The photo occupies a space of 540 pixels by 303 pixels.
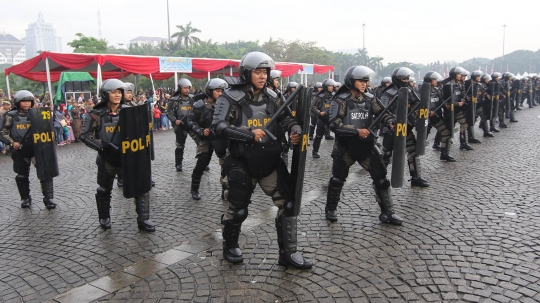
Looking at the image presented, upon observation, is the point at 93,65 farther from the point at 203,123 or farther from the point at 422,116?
Answer: the point at 422,116

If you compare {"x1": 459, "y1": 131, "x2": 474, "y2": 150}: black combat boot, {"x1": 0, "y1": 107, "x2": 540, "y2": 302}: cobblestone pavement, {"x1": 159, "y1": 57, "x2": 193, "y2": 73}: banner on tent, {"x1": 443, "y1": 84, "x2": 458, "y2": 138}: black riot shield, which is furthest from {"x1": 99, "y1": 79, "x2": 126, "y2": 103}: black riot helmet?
{"x1": 159, "y1": 57, "x2": 193, "y2": 73}: banner on tent

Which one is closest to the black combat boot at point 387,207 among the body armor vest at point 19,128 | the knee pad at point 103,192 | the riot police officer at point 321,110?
the knee pad at point 103,192

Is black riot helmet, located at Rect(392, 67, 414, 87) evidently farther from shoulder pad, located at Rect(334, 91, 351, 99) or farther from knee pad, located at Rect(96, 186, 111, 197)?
knee pad, located at Rect(96, 186, 111, 197)

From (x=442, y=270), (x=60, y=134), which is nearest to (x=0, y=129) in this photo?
(x=442, y=270)

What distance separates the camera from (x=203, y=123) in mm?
7160

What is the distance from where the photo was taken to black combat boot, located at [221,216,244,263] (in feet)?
13.7

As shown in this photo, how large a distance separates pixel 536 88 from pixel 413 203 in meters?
23.9

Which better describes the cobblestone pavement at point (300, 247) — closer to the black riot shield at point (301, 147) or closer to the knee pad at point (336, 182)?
the knee pad at point (336, 182)

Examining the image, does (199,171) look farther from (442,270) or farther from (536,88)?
(536,88)

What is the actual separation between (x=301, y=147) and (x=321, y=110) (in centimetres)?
817

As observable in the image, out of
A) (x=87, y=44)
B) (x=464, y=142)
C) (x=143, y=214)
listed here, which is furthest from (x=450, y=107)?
(x=87, y=44)

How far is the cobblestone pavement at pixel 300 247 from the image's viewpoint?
3.63m

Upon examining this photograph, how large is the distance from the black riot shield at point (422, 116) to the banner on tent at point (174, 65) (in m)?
13.6

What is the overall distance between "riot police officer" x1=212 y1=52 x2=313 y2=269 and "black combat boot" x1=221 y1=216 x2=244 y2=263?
85 millimetres
